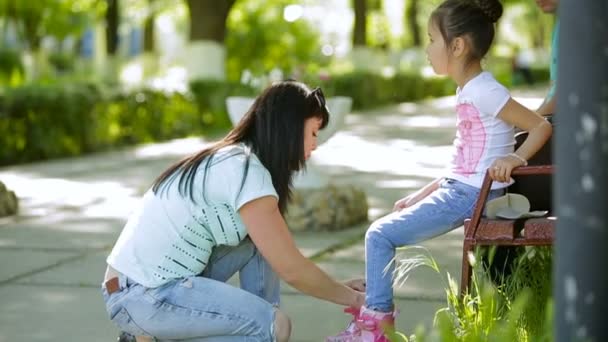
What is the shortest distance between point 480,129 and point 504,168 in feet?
1.40

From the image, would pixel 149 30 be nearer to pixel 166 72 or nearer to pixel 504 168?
pixel 166 72

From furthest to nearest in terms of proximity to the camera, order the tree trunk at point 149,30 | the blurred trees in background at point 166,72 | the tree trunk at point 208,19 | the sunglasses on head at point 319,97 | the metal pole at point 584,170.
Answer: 1. the tree trunk at point 149,30
2. the tree trunk at point 208,19
3. the blurred trees in background at point 166,72
4. the sunglasses on head at point 319,97
5. the metal pole at point 584,170

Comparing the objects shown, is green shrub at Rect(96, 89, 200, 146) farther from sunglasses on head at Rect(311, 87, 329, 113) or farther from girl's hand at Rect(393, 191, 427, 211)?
sunglasses on head at Rect(311, 87, 329, 113)

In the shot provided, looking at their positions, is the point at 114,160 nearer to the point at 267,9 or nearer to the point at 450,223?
the point at 450,223

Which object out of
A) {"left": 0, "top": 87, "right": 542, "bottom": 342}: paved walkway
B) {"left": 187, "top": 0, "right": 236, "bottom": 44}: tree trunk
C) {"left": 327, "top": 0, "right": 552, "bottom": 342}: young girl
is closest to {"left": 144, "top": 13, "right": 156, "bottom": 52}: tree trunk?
{"left": 187, "top": 0, "right": 236, "bottom": 44}: tree trunk

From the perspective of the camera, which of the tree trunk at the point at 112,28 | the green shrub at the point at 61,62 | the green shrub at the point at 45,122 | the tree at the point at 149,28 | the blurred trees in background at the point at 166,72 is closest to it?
the green shrub at the point at 45,122

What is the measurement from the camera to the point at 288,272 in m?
4.17

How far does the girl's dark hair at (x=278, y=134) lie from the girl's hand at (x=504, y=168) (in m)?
0.63

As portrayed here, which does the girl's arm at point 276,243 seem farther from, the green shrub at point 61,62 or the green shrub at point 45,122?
the green shrub at point 61,62

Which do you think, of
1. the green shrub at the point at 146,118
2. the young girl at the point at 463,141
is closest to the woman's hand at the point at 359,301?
the young girl at the point at 463,141

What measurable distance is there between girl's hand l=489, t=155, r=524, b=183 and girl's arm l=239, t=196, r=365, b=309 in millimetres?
695

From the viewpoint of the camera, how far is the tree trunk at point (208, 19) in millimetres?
18969

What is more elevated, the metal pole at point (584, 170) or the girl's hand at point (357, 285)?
the metal pole at point (584, 170)

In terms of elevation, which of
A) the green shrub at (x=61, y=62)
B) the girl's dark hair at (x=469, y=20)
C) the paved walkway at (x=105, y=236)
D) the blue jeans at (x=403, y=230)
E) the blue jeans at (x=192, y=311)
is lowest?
the green shrub at (x=61, y=62)
